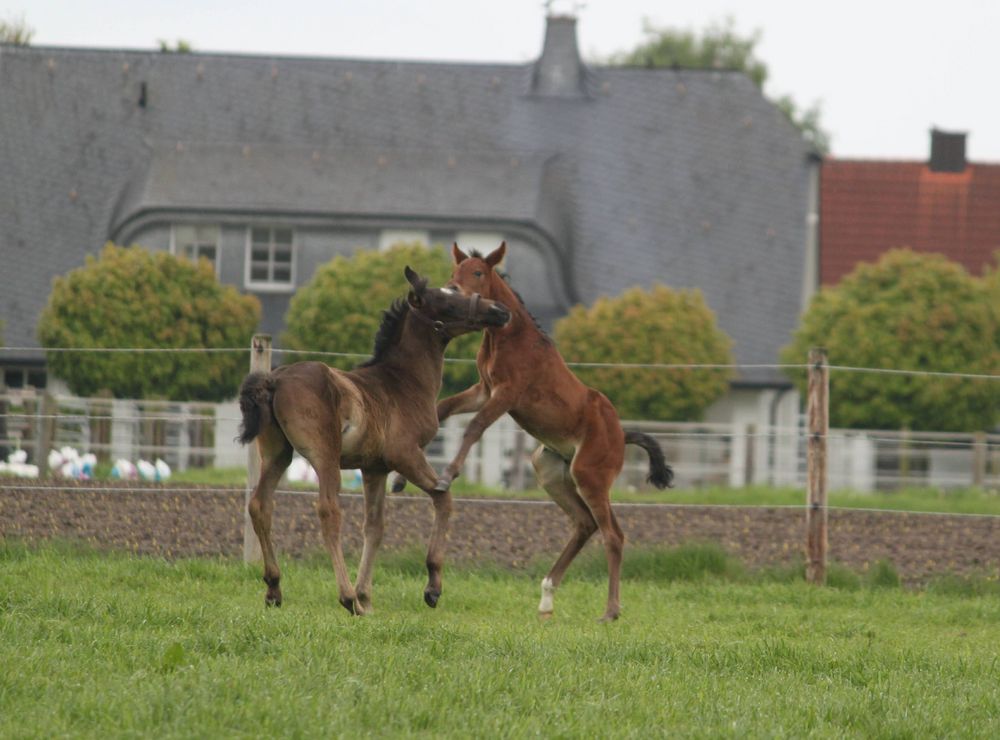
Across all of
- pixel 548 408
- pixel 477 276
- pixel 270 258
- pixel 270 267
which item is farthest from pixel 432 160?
pixel 548 408

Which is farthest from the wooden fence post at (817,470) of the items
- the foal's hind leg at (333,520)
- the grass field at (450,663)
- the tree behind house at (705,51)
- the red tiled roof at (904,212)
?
the tree behind house at (705,51)

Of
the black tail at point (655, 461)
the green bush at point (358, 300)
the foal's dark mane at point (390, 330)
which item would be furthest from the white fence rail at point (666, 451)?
the foal's dark mane at point (390, 330)

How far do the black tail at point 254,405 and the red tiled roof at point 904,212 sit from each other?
98.4ft

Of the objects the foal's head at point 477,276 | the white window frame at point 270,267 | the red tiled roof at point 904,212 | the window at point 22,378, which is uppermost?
the red tiled roof at point 904,212

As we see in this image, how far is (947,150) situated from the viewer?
39.8 metres

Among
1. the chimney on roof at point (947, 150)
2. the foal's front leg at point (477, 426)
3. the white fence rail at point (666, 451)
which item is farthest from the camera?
the chimney on roof at point (947, 150)

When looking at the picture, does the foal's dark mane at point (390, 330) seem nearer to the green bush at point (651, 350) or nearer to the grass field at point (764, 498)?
the grass field at point (764, 498)

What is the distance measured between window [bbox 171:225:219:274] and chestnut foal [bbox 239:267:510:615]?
84.4 feet

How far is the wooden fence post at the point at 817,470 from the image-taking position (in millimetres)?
12758

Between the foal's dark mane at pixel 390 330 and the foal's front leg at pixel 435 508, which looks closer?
the foal's front leg at pixel 435 508

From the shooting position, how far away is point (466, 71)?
3931 cm

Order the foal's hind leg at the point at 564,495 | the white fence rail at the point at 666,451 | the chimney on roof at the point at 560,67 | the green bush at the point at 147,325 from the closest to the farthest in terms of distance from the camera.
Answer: the foal's hind leg at the point at 564,495
the white fence rail at the point at 666,451
the green bush at the point at 147,325
the chimney on roof at the point at 560,67

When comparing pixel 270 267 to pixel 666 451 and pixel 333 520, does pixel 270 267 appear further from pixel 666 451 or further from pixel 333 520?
pixel 333 520

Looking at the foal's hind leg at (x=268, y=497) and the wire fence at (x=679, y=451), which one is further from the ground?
the wire fence at (x=679, y=451)
